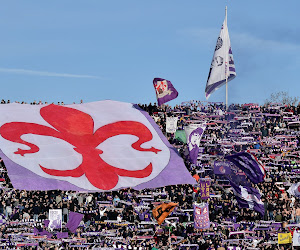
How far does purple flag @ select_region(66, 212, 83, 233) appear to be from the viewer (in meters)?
38.5

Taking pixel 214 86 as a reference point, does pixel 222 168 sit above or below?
below

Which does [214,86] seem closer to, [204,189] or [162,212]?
[204,189]

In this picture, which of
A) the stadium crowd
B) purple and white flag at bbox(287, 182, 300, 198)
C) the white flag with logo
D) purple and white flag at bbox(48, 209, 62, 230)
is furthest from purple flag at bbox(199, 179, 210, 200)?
purple and white flag at bbox(48, 209, 62, 230)

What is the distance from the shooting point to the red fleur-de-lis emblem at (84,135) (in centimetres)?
4553

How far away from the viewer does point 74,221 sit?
38625 millimetres

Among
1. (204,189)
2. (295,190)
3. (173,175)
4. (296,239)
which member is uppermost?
(173,175)

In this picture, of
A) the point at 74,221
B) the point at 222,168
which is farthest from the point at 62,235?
the point at 222,168

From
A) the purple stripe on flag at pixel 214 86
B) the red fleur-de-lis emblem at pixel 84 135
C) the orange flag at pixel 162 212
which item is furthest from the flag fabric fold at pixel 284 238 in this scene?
the purple stripe on flag at pixel 214 86

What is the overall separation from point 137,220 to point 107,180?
4593 mm

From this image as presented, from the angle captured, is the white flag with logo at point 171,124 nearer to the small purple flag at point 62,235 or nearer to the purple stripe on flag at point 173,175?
the purple stripe on flag at point 173,175

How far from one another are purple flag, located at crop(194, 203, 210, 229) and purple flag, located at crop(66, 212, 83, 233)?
19.8ft

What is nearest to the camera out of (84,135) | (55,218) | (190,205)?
(55,218)

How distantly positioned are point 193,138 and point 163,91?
8.09 metres

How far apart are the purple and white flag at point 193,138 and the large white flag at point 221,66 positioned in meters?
7.33
